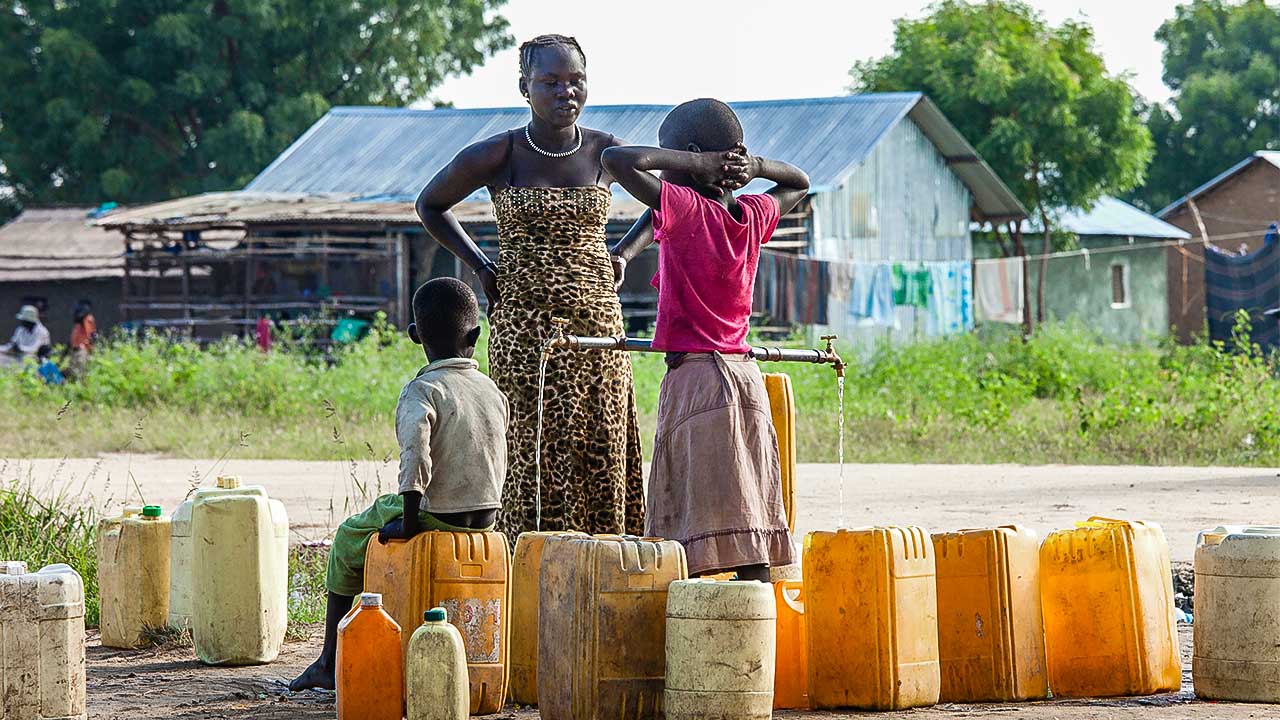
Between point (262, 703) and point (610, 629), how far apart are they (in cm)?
113

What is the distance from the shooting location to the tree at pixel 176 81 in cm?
3105

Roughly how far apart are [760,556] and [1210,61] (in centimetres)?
4472

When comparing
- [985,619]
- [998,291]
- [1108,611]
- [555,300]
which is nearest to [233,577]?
[555,300]

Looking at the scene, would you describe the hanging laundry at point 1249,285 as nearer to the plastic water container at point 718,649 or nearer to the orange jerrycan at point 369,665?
the plastic water container at point 718,649

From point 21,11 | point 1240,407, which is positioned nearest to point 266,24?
point 21,11

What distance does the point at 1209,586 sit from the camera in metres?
4.38

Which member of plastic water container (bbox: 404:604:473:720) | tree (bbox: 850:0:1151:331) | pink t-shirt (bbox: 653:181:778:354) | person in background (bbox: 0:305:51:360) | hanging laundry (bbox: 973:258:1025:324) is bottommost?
plastic water container (bbox: 404:604:473:720)

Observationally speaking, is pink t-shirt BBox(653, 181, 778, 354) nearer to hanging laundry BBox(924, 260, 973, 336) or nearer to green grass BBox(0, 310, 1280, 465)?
green grass BBox(0, 310, 1280, 465)

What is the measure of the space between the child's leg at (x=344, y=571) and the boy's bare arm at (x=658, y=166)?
1053 millimetres

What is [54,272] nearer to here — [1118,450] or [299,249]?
[299,249]

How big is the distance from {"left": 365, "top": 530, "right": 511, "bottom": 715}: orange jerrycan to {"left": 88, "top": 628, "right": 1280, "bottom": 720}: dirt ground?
15 centimetres

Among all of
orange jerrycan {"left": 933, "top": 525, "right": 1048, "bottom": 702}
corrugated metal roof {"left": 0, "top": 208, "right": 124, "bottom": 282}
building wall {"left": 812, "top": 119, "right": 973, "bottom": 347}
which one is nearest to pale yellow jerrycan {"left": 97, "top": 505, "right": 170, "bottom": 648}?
orange jerrycan {"left": 933, "top": 525, "right": 1048, "bottom": 702}

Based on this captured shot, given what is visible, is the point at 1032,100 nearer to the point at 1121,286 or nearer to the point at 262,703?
the point at 1121,286

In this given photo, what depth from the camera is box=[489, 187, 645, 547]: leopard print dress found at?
478cm
